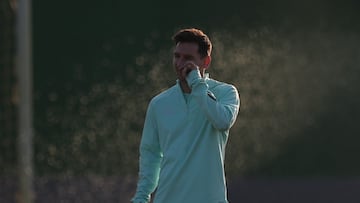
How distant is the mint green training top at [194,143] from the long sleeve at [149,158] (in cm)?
4

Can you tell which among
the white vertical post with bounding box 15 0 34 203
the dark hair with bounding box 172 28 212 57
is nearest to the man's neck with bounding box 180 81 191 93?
the dark hair with bounding box 172 28 212 57

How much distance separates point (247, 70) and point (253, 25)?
432mm

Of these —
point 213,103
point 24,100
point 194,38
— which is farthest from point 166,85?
point 213,103

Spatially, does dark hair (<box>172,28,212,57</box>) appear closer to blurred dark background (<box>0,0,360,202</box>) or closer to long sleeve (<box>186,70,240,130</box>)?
long sleeve (<box>186,70,240,130</box>)

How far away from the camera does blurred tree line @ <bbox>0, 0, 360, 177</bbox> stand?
9352mm

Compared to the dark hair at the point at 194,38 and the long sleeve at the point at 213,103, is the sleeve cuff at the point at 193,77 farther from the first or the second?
the dark hair at the point at 194,38

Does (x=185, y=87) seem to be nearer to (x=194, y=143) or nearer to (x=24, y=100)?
(x=194, y=143)

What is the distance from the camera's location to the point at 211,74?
9.85 m

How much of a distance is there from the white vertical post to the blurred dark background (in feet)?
0.30

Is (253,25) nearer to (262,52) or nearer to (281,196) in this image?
(262,52)

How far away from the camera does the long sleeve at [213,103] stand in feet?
15.6

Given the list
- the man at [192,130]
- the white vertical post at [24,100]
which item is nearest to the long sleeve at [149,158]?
the man at [192,130]

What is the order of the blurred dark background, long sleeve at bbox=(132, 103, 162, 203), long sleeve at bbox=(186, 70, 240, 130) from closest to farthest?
long sleeve at bbox=(186, 70, 240, 130)
long sleeve at bbox=(132, 103, 162, 203)
the blurred dark background

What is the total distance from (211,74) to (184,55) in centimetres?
496
